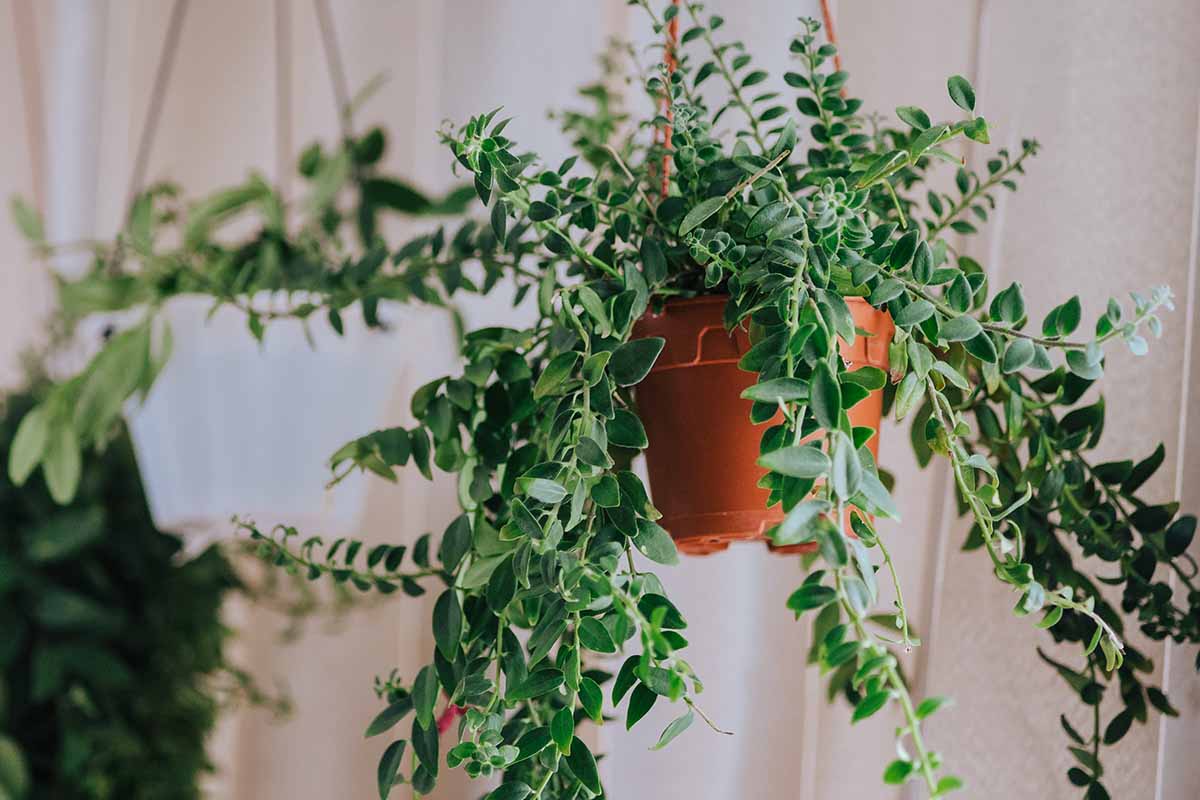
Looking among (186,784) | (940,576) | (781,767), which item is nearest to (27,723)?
(186,784)

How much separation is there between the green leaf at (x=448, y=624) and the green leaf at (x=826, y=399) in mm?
240

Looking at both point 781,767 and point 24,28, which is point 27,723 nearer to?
point 781,767

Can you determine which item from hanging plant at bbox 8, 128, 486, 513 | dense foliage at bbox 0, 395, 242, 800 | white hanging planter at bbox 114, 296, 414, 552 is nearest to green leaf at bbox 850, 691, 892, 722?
hanging plant at bbox 8, 128, 486, 513

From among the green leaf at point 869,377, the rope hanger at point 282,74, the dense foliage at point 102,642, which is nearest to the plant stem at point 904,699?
the green leaf at point 869,377

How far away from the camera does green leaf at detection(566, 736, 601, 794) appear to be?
0.55 m

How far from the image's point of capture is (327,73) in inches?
64.3

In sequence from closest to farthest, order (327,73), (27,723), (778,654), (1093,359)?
(1093,359)
(778,654)
(27,723)
(327,73)

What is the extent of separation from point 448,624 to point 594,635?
11 centimetres

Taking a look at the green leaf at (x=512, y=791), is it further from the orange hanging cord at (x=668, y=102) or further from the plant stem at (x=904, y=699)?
the orange hanging cord at (x=668, y=102)

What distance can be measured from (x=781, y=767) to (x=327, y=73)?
1.19 meters

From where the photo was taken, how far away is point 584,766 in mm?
555

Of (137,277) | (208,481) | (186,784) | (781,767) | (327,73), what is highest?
(327,73)

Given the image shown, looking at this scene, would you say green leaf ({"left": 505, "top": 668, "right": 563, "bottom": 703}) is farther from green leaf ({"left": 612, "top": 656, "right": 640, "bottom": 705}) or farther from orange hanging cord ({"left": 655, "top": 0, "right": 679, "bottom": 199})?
orange hanging cord ({"left": 655, "top": 0, "right": 679, "bottom": 199})

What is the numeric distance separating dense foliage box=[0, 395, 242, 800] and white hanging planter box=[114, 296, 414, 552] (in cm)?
14
